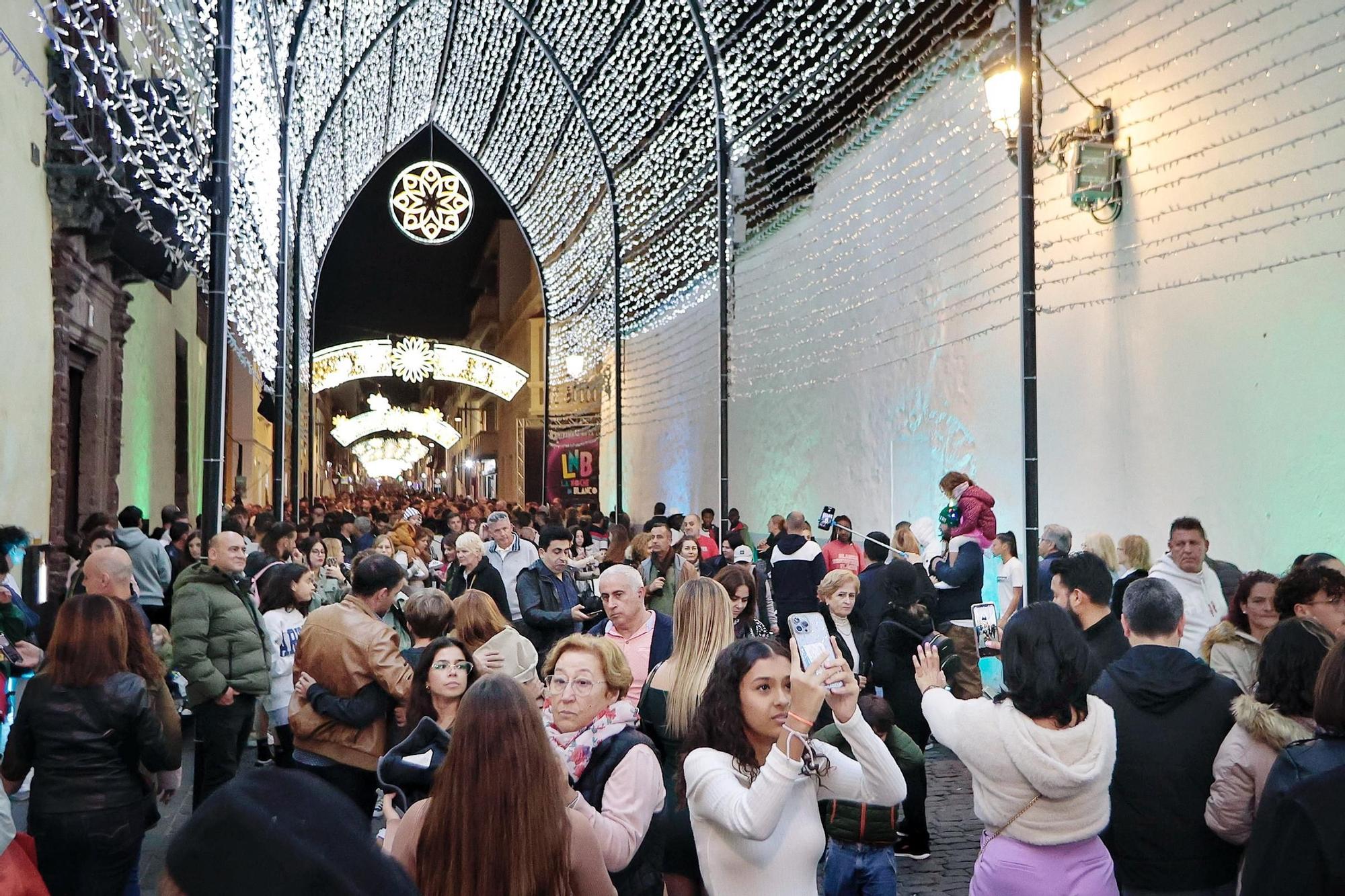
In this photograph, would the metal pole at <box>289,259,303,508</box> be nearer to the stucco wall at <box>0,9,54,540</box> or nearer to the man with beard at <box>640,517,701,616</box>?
the stucco wall at <box>0,9,54,540</box>

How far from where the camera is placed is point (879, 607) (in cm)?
750

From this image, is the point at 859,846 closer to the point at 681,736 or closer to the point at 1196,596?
the point at 681,736

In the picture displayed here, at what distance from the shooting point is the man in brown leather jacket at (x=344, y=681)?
5.32 m

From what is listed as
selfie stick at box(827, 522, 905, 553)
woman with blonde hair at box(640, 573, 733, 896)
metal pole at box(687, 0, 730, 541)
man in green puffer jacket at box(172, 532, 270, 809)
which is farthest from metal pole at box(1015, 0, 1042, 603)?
metal pole at box(687, 0, 730, 541)

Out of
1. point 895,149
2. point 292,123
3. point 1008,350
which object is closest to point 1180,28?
point 1008,350

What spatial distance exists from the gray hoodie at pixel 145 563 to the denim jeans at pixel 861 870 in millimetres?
7244

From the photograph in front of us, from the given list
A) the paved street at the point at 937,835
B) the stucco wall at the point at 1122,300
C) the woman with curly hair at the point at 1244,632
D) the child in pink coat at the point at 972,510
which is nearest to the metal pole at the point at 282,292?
the paved street at the point at 937,835

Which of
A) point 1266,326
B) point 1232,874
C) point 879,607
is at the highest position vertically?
point 1266,326

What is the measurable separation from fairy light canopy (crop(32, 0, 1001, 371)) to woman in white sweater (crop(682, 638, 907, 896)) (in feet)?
18.6

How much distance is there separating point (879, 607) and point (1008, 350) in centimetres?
Answer: 498

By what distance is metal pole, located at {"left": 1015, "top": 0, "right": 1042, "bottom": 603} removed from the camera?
24.1 feet

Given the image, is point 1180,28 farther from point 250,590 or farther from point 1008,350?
point 250,590

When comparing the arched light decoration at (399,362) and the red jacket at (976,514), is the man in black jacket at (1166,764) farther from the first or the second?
the arched light decoration at (399,362)

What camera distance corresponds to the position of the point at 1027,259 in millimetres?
7461
